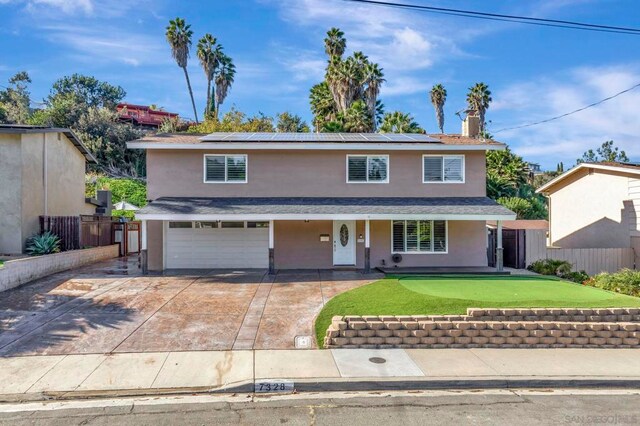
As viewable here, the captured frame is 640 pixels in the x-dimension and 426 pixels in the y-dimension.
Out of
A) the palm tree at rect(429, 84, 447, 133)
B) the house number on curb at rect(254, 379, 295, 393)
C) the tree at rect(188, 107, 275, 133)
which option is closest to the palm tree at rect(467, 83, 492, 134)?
the palm tree at rect(429, 84, 447, 133)

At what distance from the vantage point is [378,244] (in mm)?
17203

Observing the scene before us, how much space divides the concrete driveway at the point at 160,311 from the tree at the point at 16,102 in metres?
24.5

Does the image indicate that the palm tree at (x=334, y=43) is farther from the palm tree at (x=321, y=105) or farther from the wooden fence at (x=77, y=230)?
the wooden fence at (x=77, y=230)

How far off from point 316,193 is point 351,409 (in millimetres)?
11845

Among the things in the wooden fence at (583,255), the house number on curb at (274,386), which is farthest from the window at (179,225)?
the wooden fence at (583,255)

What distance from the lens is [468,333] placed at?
8617mm

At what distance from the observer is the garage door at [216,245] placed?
16.9 metres

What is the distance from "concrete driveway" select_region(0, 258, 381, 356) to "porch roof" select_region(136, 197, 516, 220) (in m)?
2.22

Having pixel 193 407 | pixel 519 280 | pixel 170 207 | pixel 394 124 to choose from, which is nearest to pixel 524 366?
pixel 193 407

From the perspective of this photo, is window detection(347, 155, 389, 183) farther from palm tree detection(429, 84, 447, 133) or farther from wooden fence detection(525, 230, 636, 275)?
palm tree detection(429, 84, 447, 133)

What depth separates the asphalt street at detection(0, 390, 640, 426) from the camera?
564 centimetres

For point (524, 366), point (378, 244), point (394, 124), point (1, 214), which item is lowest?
point (524, 366)

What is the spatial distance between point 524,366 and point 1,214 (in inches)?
678

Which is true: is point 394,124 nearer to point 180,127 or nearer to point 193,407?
point 180,127
